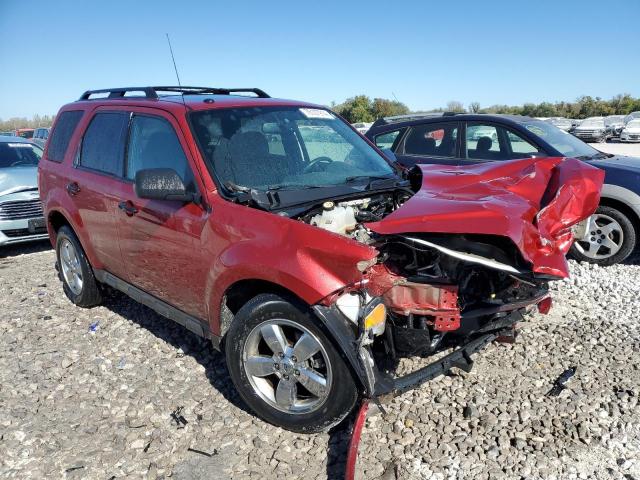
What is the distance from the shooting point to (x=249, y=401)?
3.04 metres

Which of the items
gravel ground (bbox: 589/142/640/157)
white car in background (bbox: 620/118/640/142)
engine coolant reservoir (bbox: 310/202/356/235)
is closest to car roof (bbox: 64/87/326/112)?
engine coolant reservoir (bbox: 310/202/356/235)

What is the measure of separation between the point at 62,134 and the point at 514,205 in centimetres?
418

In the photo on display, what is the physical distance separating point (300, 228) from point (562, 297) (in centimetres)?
343

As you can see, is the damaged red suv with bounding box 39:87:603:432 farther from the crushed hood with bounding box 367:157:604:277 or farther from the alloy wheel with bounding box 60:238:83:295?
the alloy wheel with bounding box 60:238:83:295

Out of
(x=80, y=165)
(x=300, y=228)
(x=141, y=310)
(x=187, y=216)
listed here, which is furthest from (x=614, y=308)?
(x=80, y=165)

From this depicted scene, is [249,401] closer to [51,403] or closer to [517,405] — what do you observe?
[51,403]

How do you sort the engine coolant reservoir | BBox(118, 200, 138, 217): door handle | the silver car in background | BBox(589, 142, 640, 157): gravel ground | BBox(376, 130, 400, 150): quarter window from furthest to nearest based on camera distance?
1. BBox(589, 142, 640, 157): gravel ground
2. BBox(376, 130, 400, 150): quarter window
3. the silver car in background
4. BBox(118, 200, 138, 217): door handle
5. the engine coolant reservoir

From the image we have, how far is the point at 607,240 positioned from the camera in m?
5.86

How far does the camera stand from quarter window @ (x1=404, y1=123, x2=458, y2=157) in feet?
22.3

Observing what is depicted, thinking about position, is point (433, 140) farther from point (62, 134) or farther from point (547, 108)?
point (547, 108)

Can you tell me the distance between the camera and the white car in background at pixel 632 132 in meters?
27.8

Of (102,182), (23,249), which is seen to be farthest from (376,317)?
(23,249)

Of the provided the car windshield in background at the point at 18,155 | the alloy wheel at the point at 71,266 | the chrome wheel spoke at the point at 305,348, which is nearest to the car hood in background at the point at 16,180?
the car windshield in background at the point at 18,155

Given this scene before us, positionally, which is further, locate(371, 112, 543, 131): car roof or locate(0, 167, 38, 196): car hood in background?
locate(0, 167, 38, 196): car hood in background
